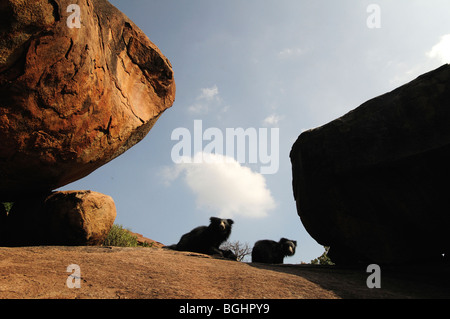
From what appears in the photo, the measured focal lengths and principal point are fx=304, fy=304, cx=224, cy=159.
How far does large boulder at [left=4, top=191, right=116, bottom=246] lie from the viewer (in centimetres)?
736

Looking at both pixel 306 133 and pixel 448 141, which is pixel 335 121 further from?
pixel 448 141

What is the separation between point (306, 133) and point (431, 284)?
3947mm

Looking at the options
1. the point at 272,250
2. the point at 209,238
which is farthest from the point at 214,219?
the point at 272,250

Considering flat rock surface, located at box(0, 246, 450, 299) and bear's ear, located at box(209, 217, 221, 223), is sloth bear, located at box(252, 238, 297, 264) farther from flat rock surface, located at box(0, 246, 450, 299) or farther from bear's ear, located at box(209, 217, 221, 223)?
flat rock surface, located at box(0, 246, 450, 299)

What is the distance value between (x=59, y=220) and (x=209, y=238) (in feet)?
15.1

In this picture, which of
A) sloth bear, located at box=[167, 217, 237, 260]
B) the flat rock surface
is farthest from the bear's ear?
the flat rock surface

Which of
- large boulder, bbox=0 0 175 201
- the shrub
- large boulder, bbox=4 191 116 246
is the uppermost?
large boulder, bbox=0 0 175 201

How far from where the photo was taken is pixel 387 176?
6.09 metres

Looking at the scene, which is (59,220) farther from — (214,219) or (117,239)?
(117,239)

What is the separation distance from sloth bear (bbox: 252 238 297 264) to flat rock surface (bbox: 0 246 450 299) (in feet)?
12.9

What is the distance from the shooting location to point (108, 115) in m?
7.16

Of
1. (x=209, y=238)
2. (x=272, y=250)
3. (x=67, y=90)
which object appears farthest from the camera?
(x=209, y=238)

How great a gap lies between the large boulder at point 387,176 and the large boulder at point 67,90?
4.82 m
